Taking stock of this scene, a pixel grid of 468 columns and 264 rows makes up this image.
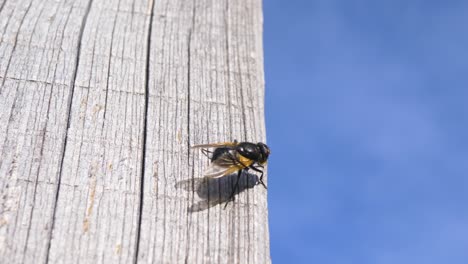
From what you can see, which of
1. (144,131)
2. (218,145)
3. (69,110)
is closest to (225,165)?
A: (218,145)

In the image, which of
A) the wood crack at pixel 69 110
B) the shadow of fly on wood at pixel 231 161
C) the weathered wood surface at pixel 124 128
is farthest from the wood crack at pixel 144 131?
the wood crack at pixel 69 110

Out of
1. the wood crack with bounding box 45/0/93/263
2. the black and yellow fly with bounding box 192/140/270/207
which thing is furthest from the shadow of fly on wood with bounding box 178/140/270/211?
the wood crack with bounding box 45/0/93/263

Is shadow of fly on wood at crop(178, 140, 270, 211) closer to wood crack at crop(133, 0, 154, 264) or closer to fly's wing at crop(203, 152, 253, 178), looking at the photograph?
fly's wing at crop(203, 152, 253, 178)

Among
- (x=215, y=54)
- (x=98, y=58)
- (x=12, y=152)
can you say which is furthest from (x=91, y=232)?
(x=215, y=54)

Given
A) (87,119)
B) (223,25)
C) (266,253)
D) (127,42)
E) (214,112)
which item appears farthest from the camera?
(223,25)

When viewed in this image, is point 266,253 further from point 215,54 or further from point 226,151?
point 215,54

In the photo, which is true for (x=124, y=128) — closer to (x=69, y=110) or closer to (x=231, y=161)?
(x=69, y=110)

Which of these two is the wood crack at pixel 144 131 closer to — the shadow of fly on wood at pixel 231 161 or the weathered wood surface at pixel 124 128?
the weathered wood surface at pixel 124 128
